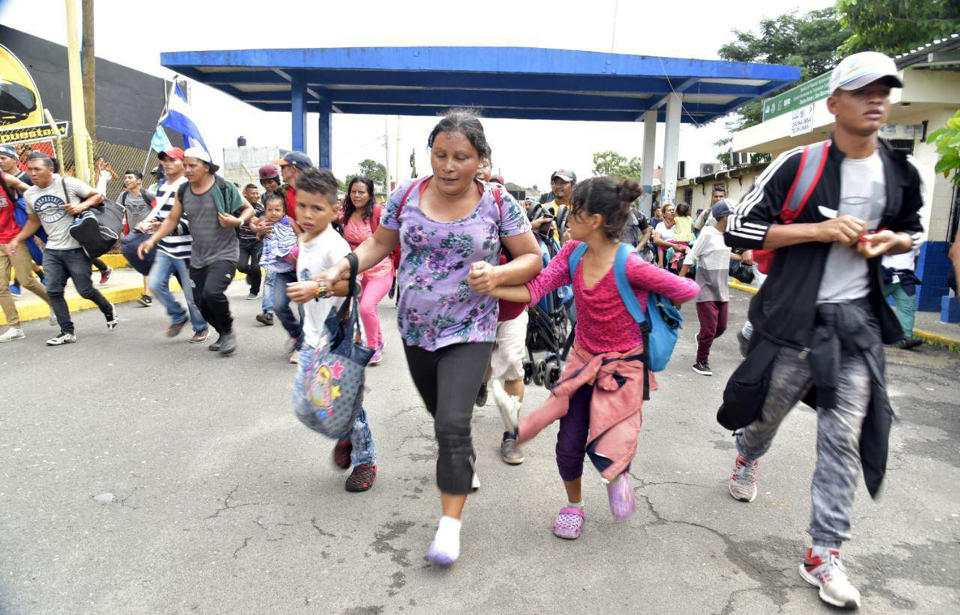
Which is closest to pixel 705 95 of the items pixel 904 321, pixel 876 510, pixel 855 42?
pixel 855 42

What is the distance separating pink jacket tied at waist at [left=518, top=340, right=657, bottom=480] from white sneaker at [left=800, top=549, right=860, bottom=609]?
810mm

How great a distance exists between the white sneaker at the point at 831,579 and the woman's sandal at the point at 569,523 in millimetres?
938

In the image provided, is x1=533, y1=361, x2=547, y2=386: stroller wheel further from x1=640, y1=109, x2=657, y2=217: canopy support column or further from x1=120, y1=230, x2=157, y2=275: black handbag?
x1=640, y1=109, x2=657, y2=217: canopy support column

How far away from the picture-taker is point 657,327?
2.97 metres

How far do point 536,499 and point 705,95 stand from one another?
18434 mm

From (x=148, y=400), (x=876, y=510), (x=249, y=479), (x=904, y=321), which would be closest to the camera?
(x=876, y=510)

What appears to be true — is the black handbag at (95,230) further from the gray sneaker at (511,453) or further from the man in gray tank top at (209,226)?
the gray sneaker at (511,453)

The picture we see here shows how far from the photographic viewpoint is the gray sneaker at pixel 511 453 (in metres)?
3.93

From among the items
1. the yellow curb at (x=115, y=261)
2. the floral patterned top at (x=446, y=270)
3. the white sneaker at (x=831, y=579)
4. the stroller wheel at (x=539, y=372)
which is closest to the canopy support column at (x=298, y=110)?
the yellow curb at (x=115, y=261)

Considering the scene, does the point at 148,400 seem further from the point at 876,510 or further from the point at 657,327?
the point at 876,510

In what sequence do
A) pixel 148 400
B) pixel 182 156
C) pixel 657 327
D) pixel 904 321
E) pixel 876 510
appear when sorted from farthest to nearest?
pixel 904 321
pixel 182 156
pixel 148 400
pixel 876 510
pixel 657 327

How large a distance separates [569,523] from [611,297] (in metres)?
1.06

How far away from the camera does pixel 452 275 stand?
2803 millimetres

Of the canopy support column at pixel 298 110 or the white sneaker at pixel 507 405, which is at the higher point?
the canopy support column at pixel 298 110
